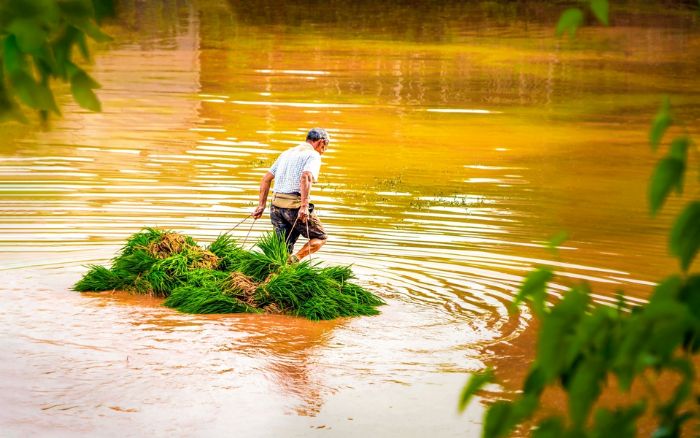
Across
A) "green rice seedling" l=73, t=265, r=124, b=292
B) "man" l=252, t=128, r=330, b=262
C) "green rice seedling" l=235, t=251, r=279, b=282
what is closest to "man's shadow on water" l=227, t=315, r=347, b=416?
"green rice seedling" l=235, t=251, r=279, b=282

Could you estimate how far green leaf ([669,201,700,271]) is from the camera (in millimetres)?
2305

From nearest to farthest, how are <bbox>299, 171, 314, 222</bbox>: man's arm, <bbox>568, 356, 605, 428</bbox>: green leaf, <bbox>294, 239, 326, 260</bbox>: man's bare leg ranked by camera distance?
<bbox>568, 356, 605, 428</bbox>: green leaf → <bbox>299, 171, 314, 222</bbox>: man's arm → <bbox>294, 239, 326, 260</bbox>: man's bare leg

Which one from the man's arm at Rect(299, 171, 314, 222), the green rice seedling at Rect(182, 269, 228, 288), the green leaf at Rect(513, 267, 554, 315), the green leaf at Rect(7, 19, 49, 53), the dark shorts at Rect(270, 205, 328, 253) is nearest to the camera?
the green leaf at Rect(513, 267, 554, 315)

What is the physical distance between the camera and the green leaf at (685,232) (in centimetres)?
230

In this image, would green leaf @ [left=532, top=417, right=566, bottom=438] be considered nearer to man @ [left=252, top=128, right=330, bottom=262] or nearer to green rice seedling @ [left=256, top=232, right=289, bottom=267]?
green rice seedling @ [left=256, top=232, right=289, bottom=267]

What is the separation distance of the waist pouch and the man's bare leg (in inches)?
16.9

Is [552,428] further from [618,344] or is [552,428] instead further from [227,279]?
[227,279]

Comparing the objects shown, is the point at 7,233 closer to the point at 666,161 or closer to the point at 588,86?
the point at 666,161

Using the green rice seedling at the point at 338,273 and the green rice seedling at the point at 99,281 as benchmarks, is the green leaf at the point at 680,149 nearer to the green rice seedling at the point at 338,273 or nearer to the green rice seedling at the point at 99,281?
the green rice seedling at the point at 338,273

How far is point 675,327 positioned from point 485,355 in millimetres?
7224

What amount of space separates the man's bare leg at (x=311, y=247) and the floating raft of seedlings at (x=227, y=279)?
0.34 m

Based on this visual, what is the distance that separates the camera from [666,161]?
7.48ft

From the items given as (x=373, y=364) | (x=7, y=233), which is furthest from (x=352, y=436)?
(x=7, y=233)

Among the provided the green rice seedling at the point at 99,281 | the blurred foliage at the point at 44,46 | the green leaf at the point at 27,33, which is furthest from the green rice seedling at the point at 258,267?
the green leaf at the point at 27,33
